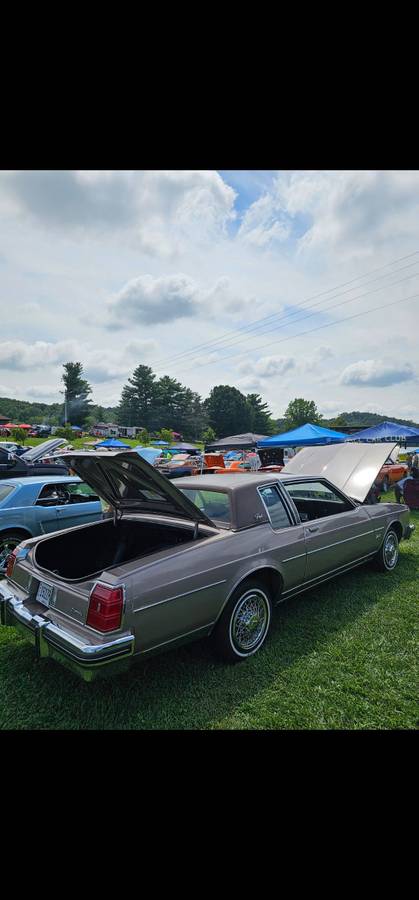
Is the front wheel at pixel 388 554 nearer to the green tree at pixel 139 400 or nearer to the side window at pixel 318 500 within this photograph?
the side window at pixel 318 500

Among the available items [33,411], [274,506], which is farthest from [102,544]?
[33,411]

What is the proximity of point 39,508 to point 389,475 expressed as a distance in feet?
38.7

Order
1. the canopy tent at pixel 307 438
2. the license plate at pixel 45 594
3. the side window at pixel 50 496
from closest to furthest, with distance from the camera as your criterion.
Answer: the license plate at pixel 45 594 < the side window at pixel 50 496 < the canopy tent at pixel 307 438

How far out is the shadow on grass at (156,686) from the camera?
2.45m

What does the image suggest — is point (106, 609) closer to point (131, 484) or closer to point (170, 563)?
point (170, 563)

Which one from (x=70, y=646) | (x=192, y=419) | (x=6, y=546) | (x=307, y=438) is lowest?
(x=6, y=546)

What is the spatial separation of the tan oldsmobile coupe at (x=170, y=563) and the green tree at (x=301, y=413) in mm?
67216

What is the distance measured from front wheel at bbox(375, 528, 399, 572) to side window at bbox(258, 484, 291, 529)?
206cm

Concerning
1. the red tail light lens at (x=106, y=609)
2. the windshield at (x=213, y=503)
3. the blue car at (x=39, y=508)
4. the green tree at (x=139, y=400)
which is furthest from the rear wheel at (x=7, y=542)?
the green tree at (x=139, y=400)

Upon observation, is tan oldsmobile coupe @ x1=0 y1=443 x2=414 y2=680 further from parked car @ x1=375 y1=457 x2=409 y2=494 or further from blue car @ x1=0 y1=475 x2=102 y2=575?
parked car @ x1=375 y1=457 x2=409 y2=494

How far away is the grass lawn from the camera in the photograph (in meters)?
2.43

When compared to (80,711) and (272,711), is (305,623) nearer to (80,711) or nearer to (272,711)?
(272,711)

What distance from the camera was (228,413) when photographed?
80.7 metres

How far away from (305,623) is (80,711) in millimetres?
2126
